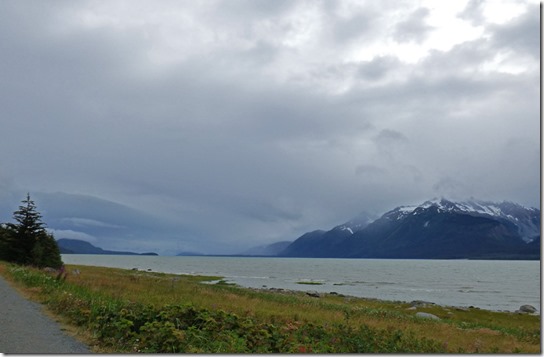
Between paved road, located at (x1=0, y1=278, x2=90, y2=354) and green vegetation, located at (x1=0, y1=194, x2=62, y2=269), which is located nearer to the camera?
paved road, located at (x1=0, y1=278, x2=90, y2=354)

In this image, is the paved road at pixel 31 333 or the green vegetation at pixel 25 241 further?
the green vegetation at pixel 25 241

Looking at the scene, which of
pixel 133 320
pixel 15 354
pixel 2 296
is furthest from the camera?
pixel 2 296

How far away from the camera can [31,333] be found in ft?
45.0

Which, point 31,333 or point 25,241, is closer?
point 31,333

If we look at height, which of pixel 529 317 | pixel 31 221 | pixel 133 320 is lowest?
pixel 529 317

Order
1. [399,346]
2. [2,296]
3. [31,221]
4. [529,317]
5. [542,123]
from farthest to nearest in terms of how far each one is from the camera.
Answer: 1. [529,317]
2. [31,221]
3. [2,296]
4. [399,346]
5. [542,123]

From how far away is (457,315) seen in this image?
5394 centimetres

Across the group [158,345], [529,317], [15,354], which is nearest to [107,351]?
[158,345]

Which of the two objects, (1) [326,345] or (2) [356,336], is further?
(2) [356,336]

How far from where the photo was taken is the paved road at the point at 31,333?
470 inches

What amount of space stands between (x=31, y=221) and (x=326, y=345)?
45.1 meters

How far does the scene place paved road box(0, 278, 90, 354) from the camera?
470 inches

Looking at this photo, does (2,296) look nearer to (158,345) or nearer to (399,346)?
(158,345)

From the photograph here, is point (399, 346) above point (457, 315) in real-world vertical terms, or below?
above
